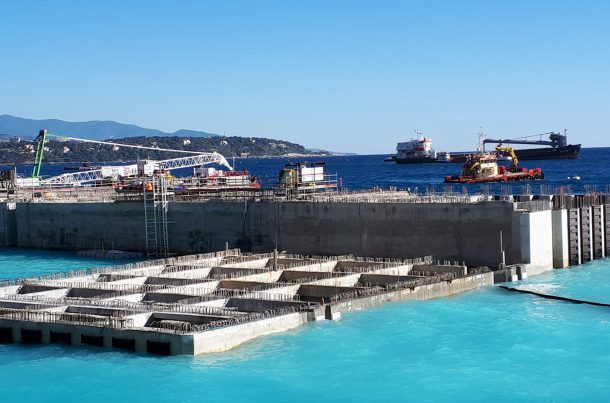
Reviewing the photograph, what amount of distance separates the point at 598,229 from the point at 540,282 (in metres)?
10.5

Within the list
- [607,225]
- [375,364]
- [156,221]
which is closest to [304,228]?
[156,221]

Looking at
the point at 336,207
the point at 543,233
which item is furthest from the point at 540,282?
the point at 336,207

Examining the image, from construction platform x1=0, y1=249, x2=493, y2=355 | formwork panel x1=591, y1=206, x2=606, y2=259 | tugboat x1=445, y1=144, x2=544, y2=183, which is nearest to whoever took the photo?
construction platform x1=0, y1=249, x2=493, y2=355

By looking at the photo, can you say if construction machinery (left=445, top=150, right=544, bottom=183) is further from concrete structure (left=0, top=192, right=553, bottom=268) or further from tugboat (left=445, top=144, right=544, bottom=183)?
concrete structure (left=0, top=192, right=553, bottom=268)

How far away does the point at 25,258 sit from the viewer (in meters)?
73.4

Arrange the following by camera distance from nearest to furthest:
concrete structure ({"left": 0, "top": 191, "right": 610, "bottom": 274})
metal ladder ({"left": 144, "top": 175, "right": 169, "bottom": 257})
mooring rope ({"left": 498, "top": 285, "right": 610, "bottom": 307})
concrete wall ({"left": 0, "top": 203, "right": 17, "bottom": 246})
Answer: mooring rope ({"left": 498, "top": 285, "right": 610, "bottom": 307})
concrete structure ({"left": 0, "top": 191, "right": 610, "bottom": 274})
metal ladder ({"left": 144, "top": 175, "right": 169, "bottom": 257})
concrete wall ({"left": 0, "top": 203, "right": 17, "bottom": 246})

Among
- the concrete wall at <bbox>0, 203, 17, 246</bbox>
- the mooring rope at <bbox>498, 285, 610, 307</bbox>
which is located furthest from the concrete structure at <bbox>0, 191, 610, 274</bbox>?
the concrete wall at <bbox>0, 203, 17, 246</bbox>

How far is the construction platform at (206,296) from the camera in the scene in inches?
1497

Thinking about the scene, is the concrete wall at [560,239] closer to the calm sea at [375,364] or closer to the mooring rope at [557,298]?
the mooring rope at [557,298]

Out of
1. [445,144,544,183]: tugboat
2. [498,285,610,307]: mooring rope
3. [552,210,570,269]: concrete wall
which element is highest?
[445,144,544,183]: tugboat

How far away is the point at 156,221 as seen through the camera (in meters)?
71.6

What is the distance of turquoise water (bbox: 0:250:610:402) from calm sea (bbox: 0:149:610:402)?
39 millimetres

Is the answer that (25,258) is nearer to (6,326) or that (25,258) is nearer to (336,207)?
(336,207)

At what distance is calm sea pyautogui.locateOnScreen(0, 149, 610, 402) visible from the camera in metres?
32.6
